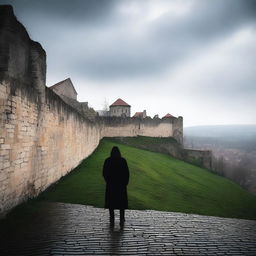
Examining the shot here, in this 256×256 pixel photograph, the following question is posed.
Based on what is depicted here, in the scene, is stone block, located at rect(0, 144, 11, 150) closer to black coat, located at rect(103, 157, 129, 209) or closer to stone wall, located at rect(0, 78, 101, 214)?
stone wall, located at rect(0, 78, 101, 214)

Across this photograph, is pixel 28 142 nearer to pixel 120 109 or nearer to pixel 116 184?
pixel 116 184

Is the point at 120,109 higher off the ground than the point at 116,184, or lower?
higher

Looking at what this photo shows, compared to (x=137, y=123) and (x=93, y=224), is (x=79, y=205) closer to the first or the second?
(x=93, y=224)

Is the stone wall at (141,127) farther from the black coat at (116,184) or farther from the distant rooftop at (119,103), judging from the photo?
the black coat at (116,184)

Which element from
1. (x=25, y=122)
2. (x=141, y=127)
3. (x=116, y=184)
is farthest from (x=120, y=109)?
(x=116, y=184)

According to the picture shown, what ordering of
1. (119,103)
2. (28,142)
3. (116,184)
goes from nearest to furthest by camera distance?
1. (116,184)
2. (28,142)
3. (119,103)

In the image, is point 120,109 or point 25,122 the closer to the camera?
point 25,122

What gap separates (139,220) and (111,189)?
1.33 meters

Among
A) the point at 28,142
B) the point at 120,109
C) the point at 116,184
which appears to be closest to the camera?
the point at 116,184

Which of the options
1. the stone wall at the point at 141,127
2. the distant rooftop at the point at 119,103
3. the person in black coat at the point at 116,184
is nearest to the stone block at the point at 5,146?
the person in black coat at the point at 116,184

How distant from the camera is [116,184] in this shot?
6180 mm

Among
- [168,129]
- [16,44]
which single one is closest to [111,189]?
[16,44]

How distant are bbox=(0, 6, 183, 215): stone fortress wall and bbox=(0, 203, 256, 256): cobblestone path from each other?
4.64 ft

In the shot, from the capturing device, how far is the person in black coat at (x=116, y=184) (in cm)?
612
